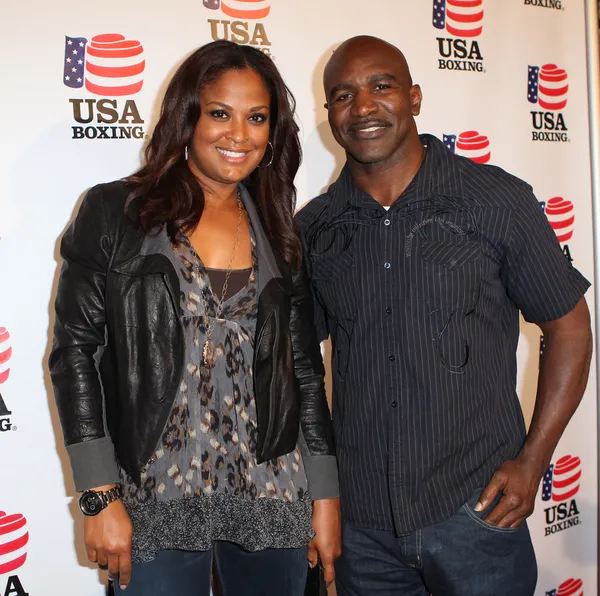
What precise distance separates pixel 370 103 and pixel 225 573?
1329mm

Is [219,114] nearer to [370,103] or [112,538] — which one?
[370,103]

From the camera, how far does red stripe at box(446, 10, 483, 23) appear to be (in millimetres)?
3080

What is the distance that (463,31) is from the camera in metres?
3.11

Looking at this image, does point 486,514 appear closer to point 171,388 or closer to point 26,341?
point 171,388

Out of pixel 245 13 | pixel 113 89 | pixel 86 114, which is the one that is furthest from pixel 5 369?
pixel 245 13

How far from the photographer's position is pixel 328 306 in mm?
2088

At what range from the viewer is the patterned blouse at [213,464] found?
1616 millimetres

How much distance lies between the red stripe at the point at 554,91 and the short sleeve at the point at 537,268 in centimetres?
157

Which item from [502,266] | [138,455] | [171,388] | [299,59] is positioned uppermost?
[299,59]

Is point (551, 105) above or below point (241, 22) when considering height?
Result: below

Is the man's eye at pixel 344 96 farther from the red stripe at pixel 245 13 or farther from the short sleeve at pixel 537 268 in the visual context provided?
the red stripe at pixel 245 13

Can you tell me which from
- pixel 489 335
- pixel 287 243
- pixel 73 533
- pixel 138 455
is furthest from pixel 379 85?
pixel 73 533

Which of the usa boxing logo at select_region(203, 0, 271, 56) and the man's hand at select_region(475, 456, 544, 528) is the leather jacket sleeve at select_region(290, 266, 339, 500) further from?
the usa boxing logo at select_region(203, 0, 271, 56)

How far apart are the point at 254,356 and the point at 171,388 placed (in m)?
0.23
